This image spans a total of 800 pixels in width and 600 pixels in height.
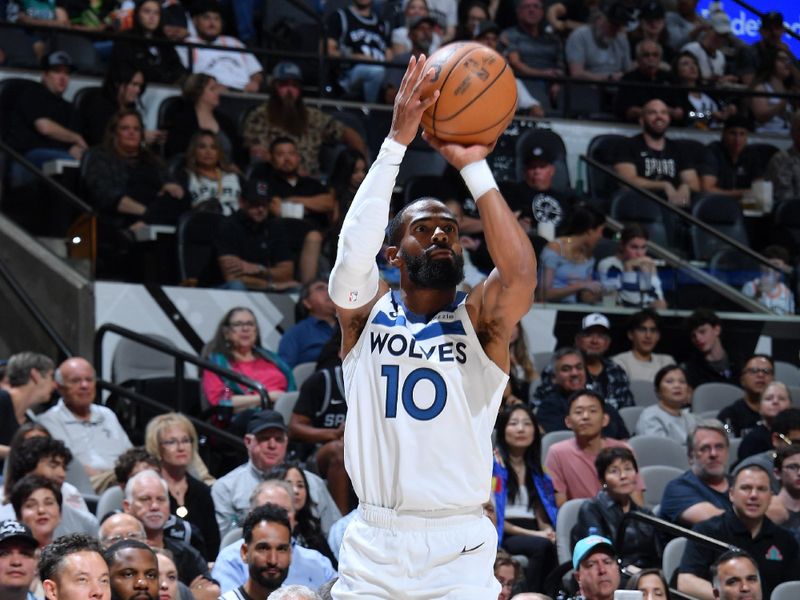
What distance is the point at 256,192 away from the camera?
11.2 metres

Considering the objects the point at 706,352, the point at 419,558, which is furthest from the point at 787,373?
the point at 419,558

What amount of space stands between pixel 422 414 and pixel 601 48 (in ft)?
36.4

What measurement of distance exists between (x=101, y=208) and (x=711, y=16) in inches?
317

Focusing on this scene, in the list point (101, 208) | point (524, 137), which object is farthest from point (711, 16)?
point (101, 208)

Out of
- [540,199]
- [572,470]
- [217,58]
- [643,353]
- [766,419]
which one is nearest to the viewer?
[572,470]

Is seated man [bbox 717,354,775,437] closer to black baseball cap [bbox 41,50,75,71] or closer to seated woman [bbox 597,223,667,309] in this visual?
seated woman [bbox 597,223,667,309]

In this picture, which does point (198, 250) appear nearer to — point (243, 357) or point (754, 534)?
point (243, 357)

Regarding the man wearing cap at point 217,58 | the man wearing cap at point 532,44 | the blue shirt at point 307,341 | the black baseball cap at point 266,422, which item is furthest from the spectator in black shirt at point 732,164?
the black baseball cap at point 266,422

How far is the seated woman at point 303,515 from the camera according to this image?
8.12 metres

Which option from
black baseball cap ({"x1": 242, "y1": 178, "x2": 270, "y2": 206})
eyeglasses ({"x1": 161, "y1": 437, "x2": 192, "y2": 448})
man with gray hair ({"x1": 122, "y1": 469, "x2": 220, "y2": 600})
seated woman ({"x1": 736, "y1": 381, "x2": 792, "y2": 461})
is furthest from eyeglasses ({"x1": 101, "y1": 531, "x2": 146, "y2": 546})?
seated woman ({"x1": 736, "y1": 381, "x2": 792, "y2": 461})

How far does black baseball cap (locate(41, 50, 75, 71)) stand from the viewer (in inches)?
461

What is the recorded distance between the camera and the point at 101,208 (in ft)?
35.6

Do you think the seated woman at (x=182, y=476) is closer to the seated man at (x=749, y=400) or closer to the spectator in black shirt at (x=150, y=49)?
the seated man at (x=749, y=400)

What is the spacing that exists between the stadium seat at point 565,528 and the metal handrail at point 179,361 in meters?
2.08
